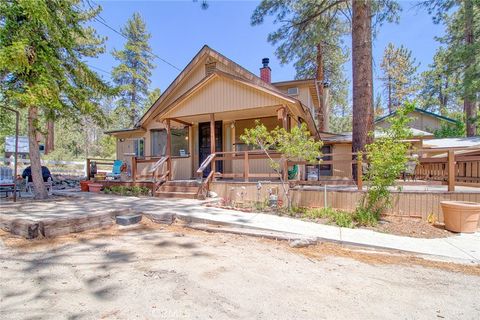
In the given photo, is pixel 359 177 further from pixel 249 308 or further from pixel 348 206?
pixel 249 308

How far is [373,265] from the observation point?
3713 mm

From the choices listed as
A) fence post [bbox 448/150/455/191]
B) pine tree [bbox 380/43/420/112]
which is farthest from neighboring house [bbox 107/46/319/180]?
pine tree [bbox 380/43/420/112]

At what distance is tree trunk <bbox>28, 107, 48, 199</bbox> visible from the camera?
7730 millimetres

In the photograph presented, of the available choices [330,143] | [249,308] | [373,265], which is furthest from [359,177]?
[330,143]

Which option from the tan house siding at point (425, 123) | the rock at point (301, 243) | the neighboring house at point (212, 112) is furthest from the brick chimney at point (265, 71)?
the tan house siding at point (425, 123)

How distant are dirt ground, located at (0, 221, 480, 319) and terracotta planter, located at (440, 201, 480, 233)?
6.46 feet

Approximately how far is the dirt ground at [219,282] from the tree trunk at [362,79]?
542 cm

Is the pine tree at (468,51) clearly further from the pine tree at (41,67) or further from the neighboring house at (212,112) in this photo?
the pine tree at (41,67)

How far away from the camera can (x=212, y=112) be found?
30.3 ft

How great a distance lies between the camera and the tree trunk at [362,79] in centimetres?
874

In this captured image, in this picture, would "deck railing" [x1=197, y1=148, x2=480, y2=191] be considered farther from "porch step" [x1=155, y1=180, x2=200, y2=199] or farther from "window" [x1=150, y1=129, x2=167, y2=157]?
"window" [x1=150, y1=129, x2=167, y2=157]

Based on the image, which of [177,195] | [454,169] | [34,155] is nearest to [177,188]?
[177,195]

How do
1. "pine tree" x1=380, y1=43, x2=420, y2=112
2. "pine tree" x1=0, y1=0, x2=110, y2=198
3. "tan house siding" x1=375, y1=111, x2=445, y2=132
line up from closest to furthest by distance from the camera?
"pine tree" x1=0, y1=0, x2=110, y2=198 < "tan house siding" x1=375, y1=111, x2=445, y2=132 < "pine tree" x1=380, y1=43, x2=420, y2=112

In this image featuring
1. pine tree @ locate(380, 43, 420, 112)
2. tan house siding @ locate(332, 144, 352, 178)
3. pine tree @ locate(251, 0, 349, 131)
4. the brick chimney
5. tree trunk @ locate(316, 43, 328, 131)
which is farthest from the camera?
pine tree @ locate(380, 43, 420, 112)
